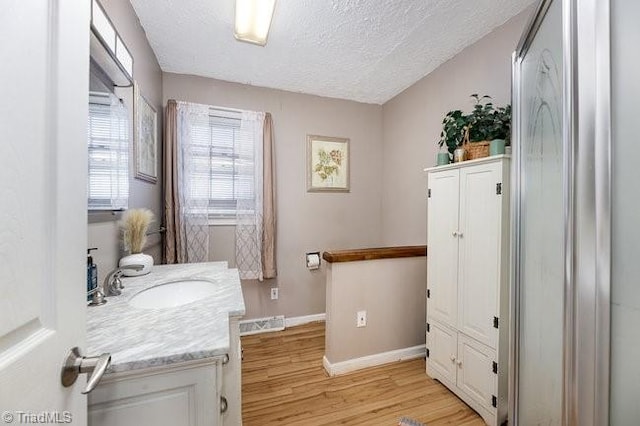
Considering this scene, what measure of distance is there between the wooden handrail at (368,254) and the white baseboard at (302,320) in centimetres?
112

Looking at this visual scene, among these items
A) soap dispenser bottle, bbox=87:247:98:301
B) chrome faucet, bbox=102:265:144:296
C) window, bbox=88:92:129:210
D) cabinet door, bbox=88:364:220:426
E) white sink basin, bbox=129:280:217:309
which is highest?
window, bbox=88:92:129:210

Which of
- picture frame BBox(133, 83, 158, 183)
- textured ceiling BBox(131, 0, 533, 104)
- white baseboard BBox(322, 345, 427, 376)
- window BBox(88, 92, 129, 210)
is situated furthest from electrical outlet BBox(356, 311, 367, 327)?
textured ceiling BBox(131, 0, 533, 104)

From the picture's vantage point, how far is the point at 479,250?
1490 millimetres

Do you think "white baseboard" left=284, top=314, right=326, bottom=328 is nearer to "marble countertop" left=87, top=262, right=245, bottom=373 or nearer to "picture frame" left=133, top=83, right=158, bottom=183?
"marble countertop" left=87, top=262, right=245, bottom=373

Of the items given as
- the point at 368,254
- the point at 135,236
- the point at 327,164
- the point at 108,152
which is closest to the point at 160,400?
the point at 135,236

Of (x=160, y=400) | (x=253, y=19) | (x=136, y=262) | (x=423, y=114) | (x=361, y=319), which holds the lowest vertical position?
(x=361, y=319)

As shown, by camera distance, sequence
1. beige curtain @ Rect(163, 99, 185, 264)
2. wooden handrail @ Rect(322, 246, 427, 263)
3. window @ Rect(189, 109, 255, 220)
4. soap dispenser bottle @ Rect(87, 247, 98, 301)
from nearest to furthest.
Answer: soap dispenser bottle @ Rect(87, 247, 98, 301) → wooden handrail @ Rect(322, 246, 427, 263) → beige curtain @ Rect(163, 99, 185, 264) → window @ Rect(189, 109, 255, 220)

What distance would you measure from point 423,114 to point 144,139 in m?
2.29

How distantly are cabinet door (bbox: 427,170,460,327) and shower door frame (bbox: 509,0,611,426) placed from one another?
102cm

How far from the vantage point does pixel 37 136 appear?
437 millimetres

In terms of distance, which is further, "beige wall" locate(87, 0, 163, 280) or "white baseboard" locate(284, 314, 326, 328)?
"white baseboard" locate(284, 314, 326, 328)

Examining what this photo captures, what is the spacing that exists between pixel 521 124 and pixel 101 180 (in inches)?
73.4

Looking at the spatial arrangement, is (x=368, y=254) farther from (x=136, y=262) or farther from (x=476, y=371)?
(x=136, y=262)

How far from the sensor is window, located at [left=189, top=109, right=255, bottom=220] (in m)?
2.34
